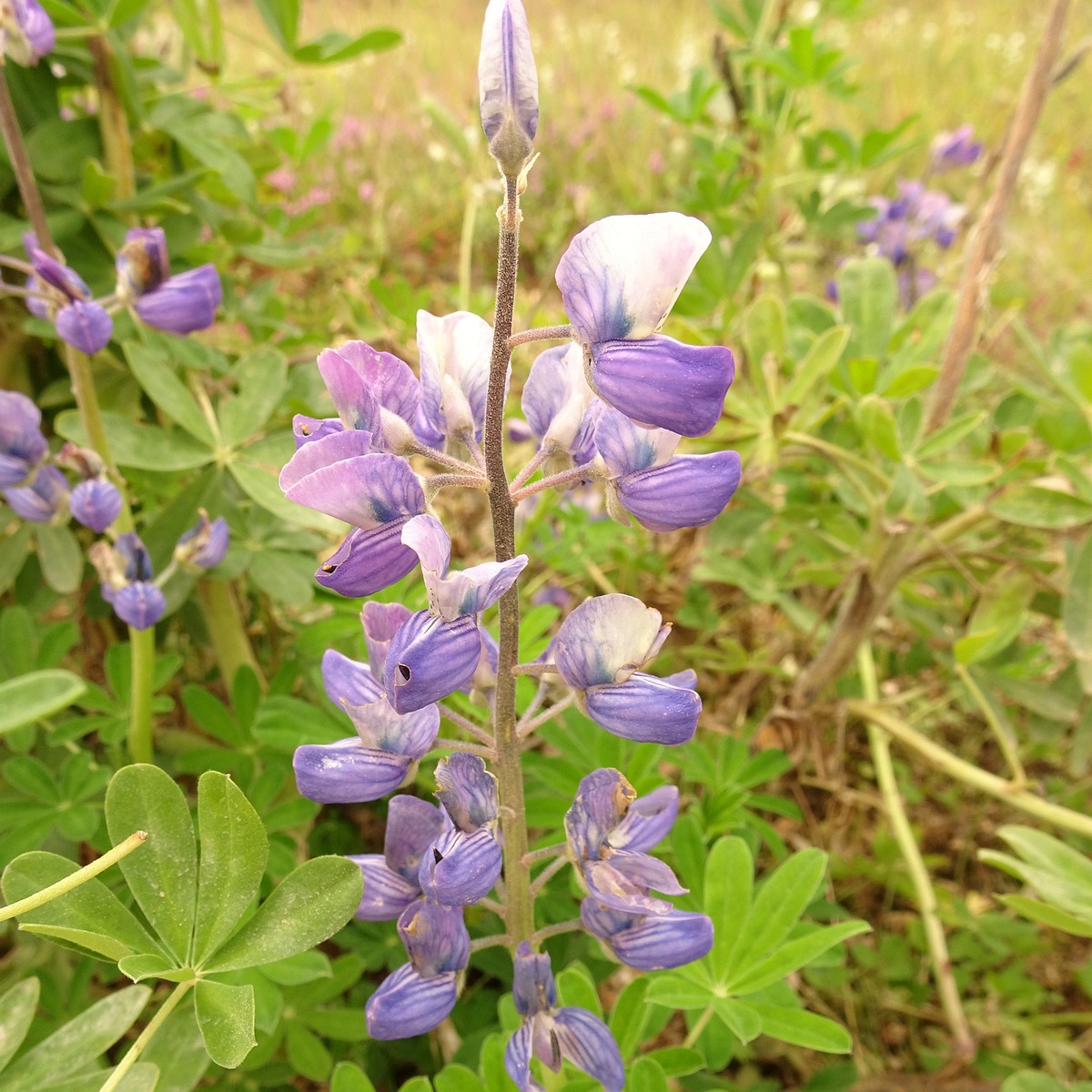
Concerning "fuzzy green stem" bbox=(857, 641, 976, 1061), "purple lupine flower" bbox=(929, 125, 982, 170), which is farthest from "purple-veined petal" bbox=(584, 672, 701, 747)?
"purple lupine flower" bbox=(929, 125, 982, 170)

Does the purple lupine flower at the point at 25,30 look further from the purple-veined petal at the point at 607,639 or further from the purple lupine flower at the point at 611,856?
the purple lupine flower at the point at 611,856

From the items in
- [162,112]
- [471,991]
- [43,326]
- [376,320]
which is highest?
[162,112]

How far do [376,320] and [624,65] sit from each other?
567 cm

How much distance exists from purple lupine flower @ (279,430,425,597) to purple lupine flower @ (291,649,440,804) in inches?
5.9

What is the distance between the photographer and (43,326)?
1.44 metres

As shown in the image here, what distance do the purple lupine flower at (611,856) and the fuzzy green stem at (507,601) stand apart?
0.21 feet

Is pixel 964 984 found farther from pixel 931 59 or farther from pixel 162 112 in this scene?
pixel 931 59

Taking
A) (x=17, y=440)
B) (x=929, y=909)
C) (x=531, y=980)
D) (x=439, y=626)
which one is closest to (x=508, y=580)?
(x=439, y=626)

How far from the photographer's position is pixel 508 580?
75 cm

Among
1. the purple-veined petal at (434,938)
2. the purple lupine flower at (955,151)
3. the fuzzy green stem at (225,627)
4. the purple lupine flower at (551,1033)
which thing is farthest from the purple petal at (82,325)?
the purple lupine flower at (955,151)

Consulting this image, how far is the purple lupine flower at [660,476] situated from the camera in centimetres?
79

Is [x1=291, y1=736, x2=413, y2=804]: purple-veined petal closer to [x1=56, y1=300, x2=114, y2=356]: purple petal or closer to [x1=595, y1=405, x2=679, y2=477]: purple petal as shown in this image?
[x1=595, y1=405, x2=679, y2=477]: purple petal

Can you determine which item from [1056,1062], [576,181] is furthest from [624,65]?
[1056,1062]

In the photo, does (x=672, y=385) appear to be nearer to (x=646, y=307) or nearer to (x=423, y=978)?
(x=646, y=307)
